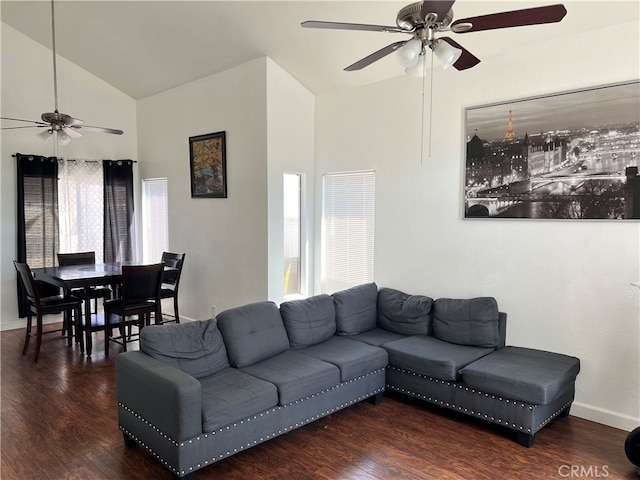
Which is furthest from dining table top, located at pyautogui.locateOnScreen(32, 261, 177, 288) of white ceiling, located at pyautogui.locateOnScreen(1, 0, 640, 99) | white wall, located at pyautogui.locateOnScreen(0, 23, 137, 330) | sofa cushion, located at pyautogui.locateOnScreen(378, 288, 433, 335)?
sofa cushion, located at pyautogui.locateOnScreen(378, 288, 433, 335)

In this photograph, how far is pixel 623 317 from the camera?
3311 mm

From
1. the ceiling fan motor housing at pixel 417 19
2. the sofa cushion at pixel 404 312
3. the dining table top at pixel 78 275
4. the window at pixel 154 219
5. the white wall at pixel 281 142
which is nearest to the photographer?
the ceiling fan motor housing at pixel 417 19

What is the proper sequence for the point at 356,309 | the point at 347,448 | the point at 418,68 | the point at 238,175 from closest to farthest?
the point at 418,68, the point at 347,448, the point at 356,309, the point at 238,175

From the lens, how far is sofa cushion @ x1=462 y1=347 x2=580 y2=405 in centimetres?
302

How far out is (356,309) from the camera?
429 cm

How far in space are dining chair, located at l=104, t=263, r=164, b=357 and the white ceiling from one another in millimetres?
2354

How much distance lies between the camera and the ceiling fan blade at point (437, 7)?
6.48 feet

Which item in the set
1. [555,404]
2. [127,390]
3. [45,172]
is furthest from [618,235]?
[45,172]

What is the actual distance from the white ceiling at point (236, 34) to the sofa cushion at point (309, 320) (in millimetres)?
2297

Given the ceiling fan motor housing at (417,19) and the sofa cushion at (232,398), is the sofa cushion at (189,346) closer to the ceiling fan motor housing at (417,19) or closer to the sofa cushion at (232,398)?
the sofa cushion at (232,398)

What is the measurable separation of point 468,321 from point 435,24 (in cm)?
243

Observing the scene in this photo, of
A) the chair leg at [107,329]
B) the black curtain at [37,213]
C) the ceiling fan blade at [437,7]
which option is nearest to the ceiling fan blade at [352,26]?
the ceiling fan blade at [437,7]

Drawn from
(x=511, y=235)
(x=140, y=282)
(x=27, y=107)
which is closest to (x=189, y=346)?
(x=140, y=282)

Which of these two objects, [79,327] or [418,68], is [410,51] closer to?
[418,68]
